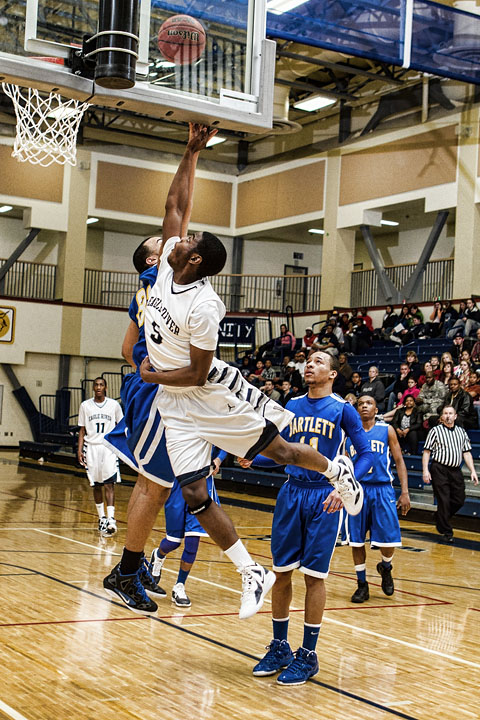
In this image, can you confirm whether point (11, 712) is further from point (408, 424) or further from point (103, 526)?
point (408, 424)

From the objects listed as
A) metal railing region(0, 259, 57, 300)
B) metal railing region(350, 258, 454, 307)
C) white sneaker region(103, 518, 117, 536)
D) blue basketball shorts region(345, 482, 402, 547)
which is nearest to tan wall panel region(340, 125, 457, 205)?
metal railing region(350, 258, 454, 307)

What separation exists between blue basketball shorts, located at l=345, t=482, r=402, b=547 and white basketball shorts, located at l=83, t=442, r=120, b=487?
3938 millimetres

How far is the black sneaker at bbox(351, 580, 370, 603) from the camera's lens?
718 cm

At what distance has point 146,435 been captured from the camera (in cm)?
470

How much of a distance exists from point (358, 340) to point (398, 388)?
172 inches

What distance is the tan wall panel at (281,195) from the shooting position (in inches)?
988

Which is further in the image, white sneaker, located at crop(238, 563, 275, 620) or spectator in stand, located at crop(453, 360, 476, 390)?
spectator in stand, located at crop(453, 360, 476, 390)

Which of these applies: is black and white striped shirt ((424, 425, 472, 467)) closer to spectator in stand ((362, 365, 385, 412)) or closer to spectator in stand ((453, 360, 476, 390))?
spectator in stand ((453, 360, 476, 390))

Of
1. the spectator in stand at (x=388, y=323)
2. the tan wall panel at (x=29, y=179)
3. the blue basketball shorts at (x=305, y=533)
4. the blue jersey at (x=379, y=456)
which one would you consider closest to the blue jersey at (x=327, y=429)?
the blue basketball shorts at (x=305, y=533)

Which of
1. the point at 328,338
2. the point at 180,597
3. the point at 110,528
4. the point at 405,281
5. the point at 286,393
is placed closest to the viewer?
the point at 180,597

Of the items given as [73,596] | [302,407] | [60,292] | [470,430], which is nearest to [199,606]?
[73,596]

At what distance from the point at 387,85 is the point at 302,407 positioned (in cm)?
1938

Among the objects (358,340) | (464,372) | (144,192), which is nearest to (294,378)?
(358,340)

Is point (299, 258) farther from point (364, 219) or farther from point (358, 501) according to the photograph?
point (358, 501)
